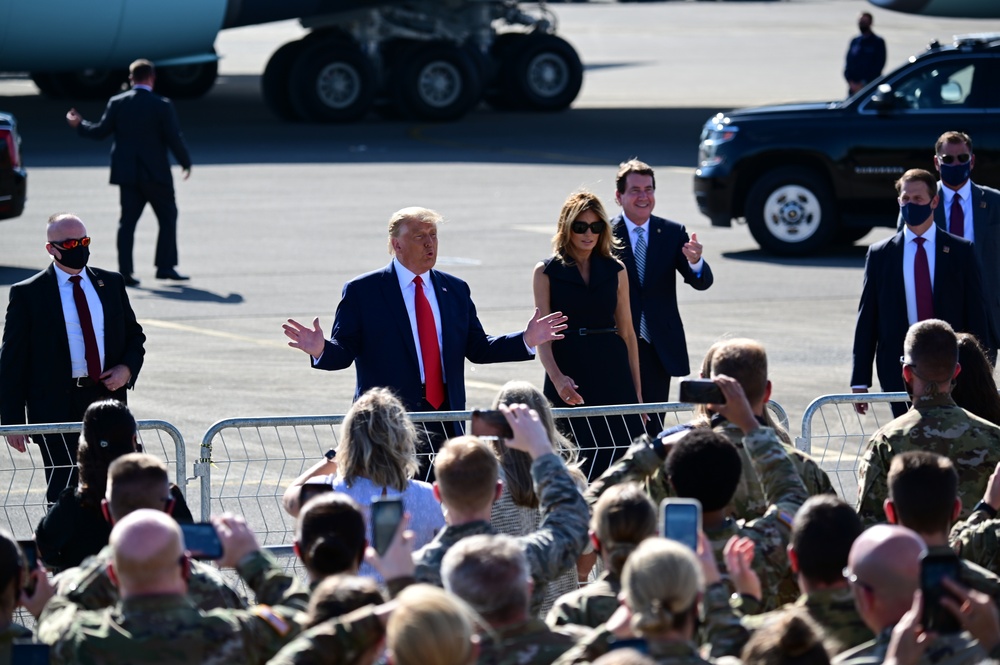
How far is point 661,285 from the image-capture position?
870 centimetres

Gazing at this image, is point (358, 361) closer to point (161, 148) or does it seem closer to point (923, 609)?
point (923, 609)

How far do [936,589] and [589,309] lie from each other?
436cm

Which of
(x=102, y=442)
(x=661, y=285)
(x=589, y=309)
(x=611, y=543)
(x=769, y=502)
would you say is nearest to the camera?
(x=611, y=543)

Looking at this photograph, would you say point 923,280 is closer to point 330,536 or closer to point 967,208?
point 967,208

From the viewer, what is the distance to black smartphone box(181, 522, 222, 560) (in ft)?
14.0

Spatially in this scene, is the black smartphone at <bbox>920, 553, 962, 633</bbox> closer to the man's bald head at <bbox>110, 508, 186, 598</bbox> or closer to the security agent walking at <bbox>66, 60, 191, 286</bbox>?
the man's bald head at <bbox>110, 508, 186, 598</bbox>

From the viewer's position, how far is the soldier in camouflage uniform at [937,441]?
5.82 m

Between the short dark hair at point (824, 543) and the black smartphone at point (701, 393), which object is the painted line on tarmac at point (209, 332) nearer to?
the black smartphone at point (701, 393)

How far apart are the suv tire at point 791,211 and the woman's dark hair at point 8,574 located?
13.3m

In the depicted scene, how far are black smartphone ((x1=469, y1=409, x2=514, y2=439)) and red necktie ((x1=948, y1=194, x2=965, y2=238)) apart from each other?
4857mm

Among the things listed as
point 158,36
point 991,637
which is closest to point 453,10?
point 158,36

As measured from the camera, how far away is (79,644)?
4.22 metres

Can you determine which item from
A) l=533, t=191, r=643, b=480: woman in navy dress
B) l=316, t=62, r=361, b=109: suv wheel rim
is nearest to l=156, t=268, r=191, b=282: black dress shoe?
l=533, t=191, r=643, b=480: woman in navy dress

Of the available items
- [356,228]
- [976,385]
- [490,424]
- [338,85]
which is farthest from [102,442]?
[338,85]
